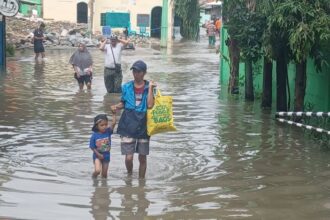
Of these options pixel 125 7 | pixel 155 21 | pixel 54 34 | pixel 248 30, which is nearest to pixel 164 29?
pixel 54 34

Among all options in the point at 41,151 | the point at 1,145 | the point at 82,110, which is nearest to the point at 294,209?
the point at 41,151

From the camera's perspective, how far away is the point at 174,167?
350 inches

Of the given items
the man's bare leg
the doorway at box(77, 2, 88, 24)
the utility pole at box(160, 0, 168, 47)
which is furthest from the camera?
the doorway at box(77, 2, 88, 24)

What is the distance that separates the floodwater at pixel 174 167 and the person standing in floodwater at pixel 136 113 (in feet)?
1.41

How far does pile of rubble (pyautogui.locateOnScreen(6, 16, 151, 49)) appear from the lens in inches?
1406

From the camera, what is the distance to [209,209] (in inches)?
266

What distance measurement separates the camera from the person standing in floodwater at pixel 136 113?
789cm

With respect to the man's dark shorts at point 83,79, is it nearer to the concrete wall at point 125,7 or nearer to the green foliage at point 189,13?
the green foliage at point 189,13

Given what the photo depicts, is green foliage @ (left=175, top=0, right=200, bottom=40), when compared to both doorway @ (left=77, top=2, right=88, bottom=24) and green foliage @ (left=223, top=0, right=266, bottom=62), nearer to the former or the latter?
green foliage @ (left=223, top=0, right=266, bottom=62)

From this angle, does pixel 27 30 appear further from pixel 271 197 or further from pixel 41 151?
pixel 271 197

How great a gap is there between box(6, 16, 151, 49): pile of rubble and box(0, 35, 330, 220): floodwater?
20195 millimetres

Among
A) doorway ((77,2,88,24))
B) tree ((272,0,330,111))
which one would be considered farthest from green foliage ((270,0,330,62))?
doorway ((77,2,88,24))

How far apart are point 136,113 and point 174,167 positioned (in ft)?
4.33

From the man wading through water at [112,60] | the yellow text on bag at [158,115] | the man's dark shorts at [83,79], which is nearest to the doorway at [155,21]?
the man's dark shorts at [83,79]
